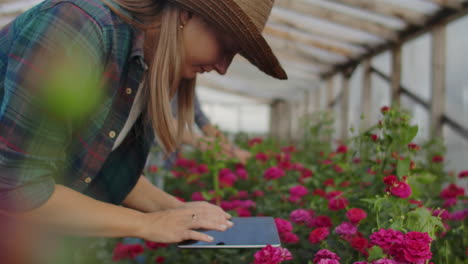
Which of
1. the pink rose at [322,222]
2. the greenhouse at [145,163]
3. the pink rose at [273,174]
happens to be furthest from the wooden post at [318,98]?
the pink rose at [322,222]

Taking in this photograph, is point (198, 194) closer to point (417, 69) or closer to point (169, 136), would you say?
point (169, 136)

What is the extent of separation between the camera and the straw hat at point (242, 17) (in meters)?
0.99

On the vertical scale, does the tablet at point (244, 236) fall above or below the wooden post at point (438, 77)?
below

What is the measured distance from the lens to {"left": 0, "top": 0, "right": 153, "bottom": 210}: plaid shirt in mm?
851

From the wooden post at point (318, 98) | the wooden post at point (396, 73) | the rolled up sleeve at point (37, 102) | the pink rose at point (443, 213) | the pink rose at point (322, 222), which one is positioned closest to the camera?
the rolled up sleeve at point (37, 102)

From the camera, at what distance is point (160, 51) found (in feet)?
3.35

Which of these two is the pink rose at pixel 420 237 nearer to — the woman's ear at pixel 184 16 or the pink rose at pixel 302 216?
the pink rose at pixel 302 216

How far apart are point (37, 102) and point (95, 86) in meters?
0.13

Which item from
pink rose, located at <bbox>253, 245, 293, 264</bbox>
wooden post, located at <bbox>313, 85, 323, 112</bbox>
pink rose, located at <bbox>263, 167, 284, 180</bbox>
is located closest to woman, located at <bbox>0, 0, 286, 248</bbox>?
pink rose, located at <bbox>253, 245, 293, 264</bbox>

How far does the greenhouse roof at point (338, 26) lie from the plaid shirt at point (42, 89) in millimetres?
4141

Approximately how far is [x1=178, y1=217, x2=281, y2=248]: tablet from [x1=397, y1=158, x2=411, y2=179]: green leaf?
43cm

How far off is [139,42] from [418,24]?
4.87m

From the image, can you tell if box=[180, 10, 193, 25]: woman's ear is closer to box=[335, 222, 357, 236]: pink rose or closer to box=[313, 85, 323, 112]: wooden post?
box=[335, 222, 357, 236]: pink rose

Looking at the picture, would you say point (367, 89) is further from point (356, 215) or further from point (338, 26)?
point (356, 215)
